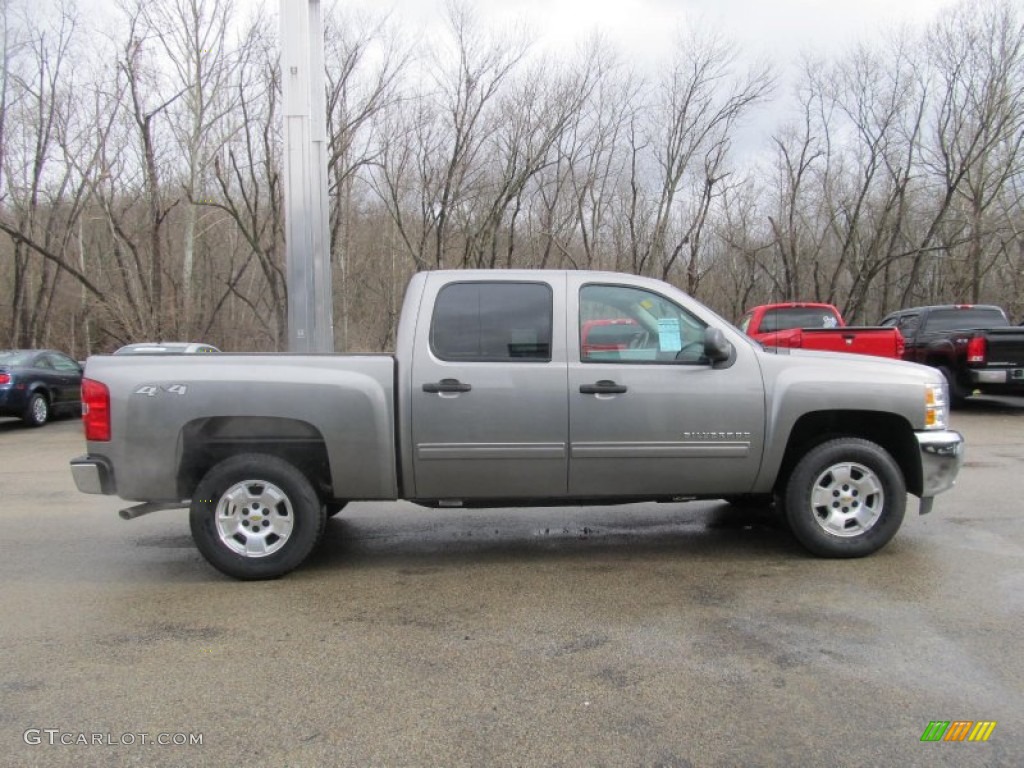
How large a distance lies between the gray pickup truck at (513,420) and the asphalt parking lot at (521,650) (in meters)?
0.51

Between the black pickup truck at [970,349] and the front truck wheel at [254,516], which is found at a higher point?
the black pickup truck at [970,349]

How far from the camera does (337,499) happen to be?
4.56 metres

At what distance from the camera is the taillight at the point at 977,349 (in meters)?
11.5

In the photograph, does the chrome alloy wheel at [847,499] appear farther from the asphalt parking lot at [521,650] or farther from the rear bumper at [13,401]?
the rear bumper at [13,401]

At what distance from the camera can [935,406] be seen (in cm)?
464

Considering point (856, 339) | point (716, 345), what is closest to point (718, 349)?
point (716, 345)

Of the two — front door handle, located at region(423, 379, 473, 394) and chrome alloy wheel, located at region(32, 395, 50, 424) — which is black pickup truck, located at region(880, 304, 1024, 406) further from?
Answer: chrome alloy wheel, located at region(32, 395, 50, 424)

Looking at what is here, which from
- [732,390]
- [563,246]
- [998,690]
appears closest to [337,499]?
[732,390]

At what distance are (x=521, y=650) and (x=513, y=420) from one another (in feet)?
4.73

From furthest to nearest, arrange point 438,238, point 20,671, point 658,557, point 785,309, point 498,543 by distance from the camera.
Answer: point 438,238
point 785,309
point 498,543
point 658,557
point 20,671

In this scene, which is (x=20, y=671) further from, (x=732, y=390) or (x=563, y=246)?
(x=563, y=246)

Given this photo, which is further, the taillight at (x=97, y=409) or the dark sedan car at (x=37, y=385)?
the dark sedan car at (x=37, y=385)

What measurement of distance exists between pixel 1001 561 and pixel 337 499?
4412 millimetres

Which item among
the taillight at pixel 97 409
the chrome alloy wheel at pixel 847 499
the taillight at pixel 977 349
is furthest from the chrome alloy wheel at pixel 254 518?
the taillight at pixel 977 349
